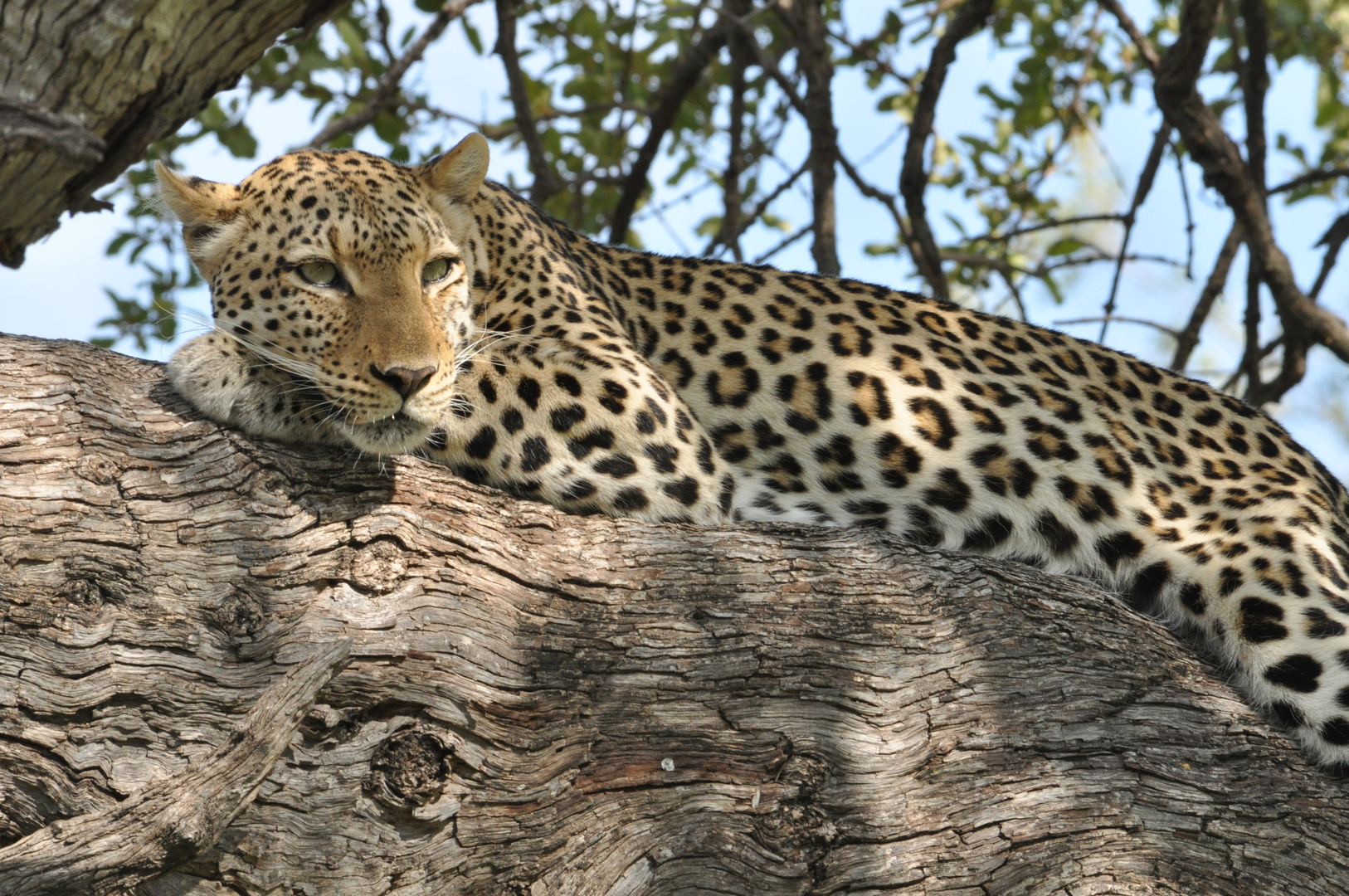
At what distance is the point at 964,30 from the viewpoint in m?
8.87

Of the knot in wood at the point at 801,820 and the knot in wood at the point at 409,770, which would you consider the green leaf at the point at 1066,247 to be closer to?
the knot in wood at the point at 801,820

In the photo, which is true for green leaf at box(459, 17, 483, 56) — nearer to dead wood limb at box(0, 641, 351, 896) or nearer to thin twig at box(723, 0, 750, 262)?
thin twig at box(723, 0, 750, 262)

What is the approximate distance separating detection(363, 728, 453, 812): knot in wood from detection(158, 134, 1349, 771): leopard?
1.09 metres

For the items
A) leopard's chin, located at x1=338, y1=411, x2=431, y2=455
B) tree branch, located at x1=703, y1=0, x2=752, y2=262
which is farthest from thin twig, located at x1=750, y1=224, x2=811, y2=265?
leopard's chin, located at x1=338, y1=411, x2=431, y2=455

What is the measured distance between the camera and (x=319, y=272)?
519 cm

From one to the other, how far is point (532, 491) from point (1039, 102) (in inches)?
264

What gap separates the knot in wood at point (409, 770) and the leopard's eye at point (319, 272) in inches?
77.3

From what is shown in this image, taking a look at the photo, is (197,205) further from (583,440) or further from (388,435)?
(583,440)

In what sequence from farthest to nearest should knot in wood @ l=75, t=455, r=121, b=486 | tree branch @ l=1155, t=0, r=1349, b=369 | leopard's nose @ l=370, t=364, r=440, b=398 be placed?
tree branch @ l=1155, t=0, r=1349, b=369
leopard's nose @ l=370, t=364, r=440, b=398
knot in wood @ l=75, t=455, r=121, b=486

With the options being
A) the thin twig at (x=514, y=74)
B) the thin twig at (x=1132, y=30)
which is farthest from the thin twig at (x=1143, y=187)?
the thin twig at (x=514, y=74)

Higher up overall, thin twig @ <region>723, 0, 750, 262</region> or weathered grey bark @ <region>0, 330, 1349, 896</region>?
thin twig @ <region>723, 0, 750, 262</region>

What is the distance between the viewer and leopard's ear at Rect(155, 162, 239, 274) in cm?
526

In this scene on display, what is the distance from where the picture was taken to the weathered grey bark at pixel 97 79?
4355 millimetres

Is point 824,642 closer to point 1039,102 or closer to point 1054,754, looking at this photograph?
point 1054,754
